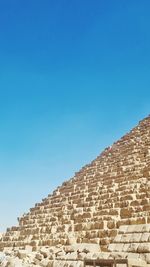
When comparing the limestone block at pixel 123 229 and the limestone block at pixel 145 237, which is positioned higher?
the limestone block at pixel 123 229

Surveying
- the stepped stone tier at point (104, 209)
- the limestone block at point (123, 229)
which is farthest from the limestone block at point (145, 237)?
the limestone block at point (123, 229)

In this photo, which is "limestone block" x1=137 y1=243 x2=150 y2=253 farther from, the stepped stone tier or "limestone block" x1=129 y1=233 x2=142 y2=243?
"limestone block" x1=129 y1=233 x2=142 y2=243

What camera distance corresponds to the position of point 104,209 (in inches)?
517

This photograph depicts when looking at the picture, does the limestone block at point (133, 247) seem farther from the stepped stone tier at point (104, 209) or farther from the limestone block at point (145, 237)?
the limestone block at point (145, 237)

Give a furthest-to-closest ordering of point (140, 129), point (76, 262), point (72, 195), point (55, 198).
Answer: point (140, 129) → point (55, 198) → point (72, 195) → point (76, 262)

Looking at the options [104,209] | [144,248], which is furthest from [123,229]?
[104,209]

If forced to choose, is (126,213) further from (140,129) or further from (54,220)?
(140,129)

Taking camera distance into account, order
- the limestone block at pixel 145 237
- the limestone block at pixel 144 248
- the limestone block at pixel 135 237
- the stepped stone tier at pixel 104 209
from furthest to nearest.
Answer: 1. the stepped stone tier at pixel 104 209
2. the limestone block at pixel 135 237
3. the limestone block at pixel 145 237
4. the limestone block at pixel 144 248

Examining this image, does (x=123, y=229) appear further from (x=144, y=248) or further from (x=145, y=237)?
(x=144, y=248)

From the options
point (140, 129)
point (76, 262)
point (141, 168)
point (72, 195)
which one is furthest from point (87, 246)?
point (140, 129)

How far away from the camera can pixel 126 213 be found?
1163cm

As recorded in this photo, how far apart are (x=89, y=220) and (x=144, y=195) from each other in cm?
211

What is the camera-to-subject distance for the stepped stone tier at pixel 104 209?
10.3 meters

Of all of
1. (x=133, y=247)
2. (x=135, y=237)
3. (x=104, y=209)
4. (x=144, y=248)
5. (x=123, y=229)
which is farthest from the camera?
(x=104, y=209)
